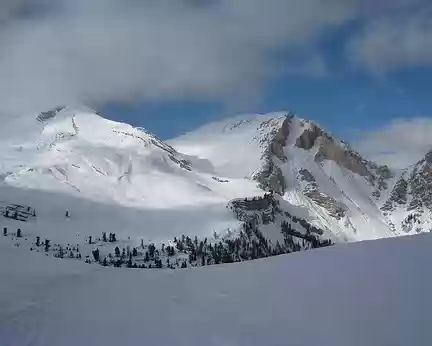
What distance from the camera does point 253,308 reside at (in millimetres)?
7527

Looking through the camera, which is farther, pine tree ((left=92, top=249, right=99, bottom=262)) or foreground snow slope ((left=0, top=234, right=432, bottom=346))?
pine tree ((left=92, top=249, right=99, bottom=262))

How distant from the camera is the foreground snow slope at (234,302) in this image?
674cm

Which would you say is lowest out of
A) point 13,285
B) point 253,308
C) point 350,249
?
point 253,308

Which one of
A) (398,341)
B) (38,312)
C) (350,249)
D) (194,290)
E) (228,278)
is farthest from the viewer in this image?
(350,249)

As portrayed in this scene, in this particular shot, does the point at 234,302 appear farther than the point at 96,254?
No

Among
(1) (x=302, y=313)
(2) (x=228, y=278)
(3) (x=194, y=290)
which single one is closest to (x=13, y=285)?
(3) (x=194, y=290)

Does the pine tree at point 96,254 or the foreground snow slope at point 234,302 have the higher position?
the pine tree at point 96,254

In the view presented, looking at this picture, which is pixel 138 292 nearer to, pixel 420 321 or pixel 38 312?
pixel 38 312

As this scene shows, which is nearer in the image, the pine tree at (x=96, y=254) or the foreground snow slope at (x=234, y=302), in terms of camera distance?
the foreground snow slope at (x=234, y=302)

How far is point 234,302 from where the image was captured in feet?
25.3

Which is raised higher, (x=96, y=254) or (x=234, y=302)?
(x=96, y=254)

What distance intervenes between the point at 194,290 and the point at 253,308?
1046mm

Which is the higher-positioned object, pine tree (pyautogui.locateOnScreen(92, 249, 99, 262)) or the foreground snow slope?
pine tree (pyautogui.locateOnScreen(92, 249, 99, 262))

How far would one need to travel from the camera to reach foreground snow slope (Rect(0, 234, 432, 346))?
6.74 meters
